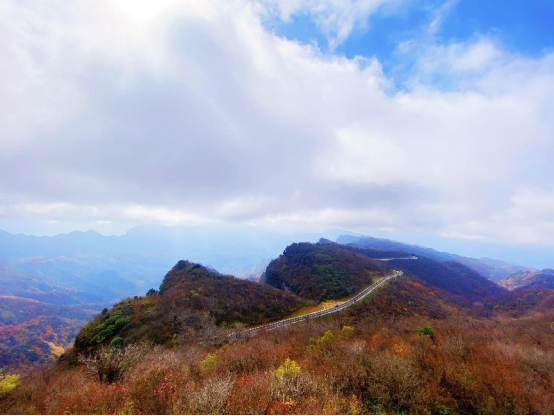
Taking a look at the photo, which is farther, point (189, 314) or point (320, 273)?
point (320, 273)

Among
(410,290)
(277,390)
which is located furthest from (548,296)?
(277,390)

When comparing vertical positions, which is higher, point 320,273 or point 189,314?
point 320,273

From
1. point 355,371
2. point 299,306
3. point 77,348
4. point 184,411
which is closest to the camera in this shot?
point 184,411

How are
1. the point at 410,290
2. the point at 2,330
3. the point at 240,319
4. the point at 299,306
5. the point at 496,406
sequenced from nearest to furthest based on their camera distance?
the point at 496,406
the point at 240,319
the point at 299,306
the point at 410,290
the point at 2,330

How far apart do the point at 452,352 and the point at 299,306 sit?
48304 millimetres

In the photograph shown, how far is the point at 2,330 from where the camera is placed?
531 ft

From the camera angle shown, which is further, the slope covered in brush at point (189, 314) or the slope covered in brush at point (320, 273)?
the slope covered in brush at point (320, 273)

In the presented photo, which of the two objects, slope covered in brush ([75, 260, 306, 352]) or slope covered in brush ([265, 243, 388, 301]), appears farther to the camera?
slope covered in brush ([265, 243, 388, 301])

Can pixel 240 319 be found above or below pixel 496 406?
below

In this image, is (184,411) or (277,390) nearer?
(184,411)

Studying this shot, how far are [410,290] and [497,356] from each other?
7929 centimetres

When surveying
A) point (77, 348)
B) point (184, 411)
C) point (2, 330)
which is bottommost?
point (2, 330)

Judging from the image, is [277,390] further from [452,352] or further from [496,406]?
[452,352]

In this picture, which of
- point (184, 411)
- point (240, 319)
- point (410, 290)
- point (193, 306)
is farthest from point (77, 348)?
point (410, 290)
